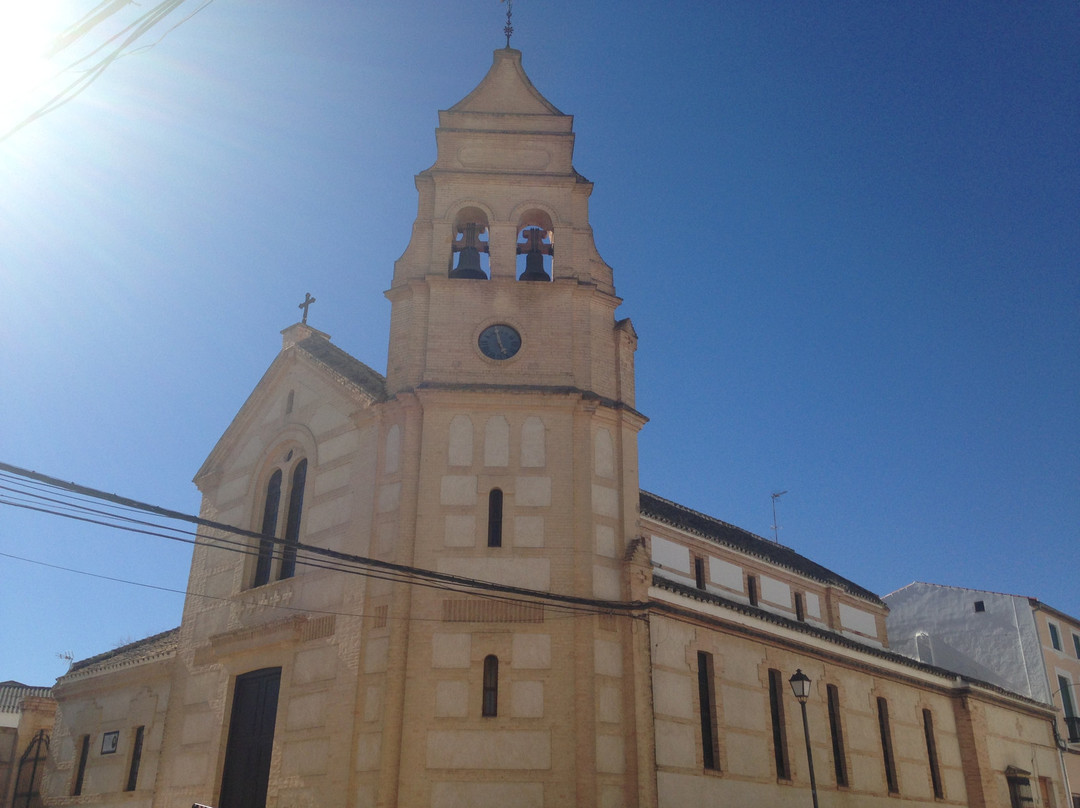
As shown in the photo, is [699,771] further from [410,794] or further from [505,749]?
[410,794]

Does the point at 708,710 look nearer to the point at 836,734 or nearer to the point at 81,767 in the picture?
the point at 836,734

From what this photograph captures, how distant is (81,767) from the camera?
2675 cm

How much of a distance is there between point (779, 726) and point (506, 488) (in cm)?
958

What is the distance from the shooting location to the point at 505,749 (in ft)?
61.4

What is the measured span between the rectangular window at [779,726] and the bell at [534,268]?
36.2 ft

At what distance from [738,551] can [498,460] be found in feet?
35.7

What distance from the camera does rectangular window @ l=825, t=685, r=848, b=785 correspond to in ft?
86.4

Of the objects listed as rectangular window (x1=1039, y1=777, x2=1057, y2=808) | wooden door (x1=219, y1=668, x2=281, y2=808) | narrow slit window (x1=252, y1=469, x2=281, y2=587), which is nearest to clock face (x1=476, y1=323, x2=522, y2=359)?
narrow slit window (x1=252, y1=469, x2=281, y2=587)

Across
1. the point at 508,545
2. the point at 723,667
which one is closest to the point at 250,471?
the point at 508,545

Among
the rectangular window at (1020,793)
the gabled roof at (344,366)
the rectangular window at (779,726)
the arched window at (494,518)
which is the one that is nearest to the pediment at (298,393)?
the gabled roof at (344,366)

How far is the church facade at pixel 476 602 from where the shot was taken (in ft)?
62.8

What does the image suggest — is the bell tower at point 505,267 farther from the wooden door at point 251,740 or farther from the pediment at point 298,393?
the wooden door at point 251,740

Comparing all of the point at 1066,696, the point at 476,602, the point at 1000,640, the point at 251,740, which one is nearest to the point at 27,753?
the point at 251,740

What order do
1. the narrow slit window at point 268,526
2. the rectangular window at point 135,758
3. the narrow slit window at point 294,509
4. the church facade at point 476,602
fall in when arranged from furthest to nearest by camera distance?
the rectangular window at point 135,758
the narrow slit window at point 268,526
the narrow slit window at point 294,509
the church facade at point 476,602
